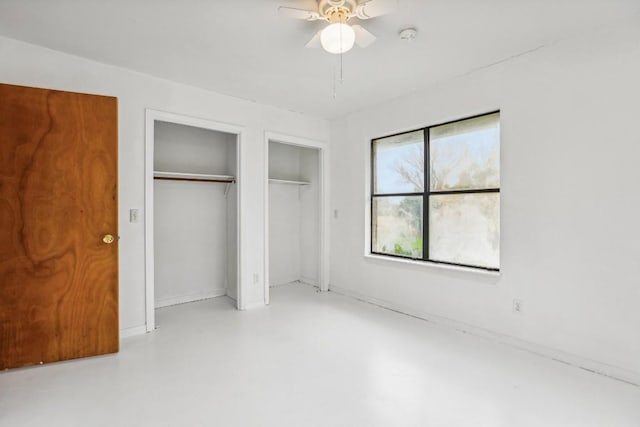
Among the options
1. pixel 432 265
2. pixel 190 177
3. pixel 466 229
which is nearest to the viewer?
pixel 466 229

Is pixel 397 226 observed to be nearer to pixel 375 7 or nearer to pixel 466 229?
pixel 466 229

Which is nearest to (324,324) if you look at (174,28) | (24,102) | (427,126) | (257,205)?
(257,205)

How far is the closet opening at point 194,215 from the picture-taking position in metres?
3.84

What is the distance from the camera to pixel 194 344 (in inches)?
109

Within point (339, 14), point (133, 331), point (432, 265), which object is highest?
point (339, 14)

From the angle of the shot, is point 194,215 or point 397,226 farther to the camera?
point 194,215

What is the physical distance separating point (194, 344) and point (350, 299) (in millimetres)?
2060

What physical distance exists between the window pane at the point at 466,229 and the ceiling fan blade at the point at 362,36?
1814 millimetres

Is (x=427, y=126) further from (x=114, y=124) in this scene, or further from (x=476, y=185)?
(x=114, y=124)

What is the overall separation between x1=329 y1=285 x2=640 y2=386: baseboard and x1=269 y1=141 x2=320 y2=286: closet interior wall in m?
1.54

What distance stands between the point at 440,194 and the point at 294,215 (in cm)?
245

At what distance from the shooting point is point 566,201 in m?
2.43

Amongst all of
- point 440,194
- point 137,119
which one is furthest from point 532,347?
point 137,119

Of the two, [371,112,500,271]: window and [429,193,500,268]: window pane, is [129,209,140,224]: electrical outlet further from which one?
[429,193,500,268]: window pane
